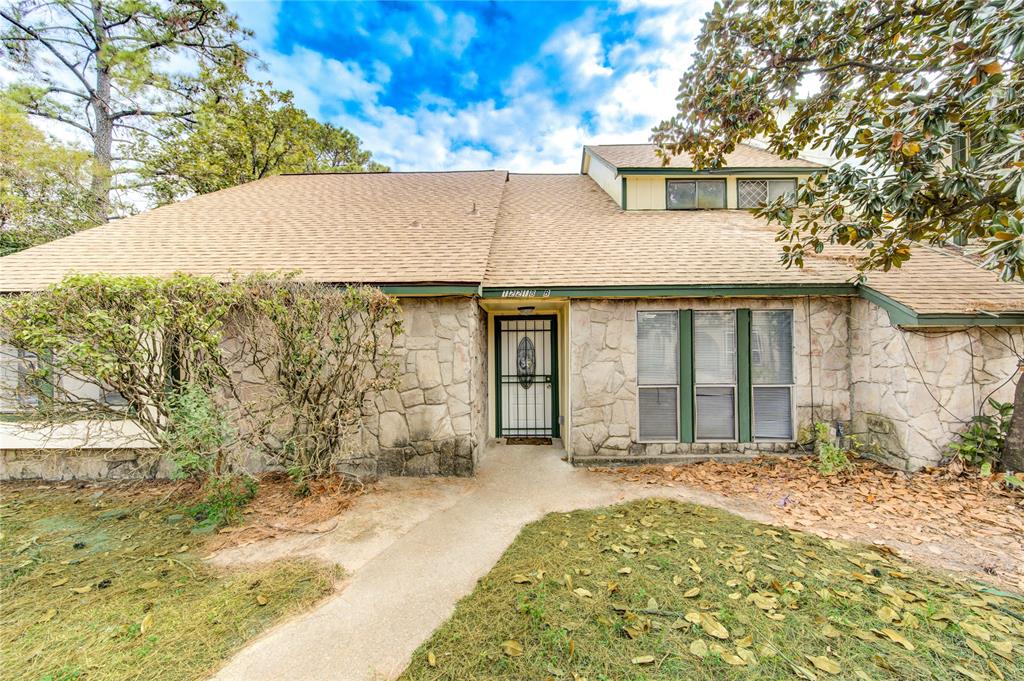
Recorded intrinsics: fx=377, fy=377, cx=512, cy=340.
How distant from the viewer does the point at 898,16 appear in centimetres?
397

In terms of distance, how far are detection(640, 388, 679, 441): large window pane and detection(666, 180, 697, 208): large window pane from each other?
4804 millimetres

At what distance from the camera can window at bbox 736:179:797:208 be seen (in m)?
8.32

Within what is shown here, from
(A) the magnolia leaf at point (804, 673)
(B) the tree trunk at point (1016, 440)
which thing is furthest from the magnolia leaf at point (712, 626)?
(B) the tree trunk at point (1016, 440)

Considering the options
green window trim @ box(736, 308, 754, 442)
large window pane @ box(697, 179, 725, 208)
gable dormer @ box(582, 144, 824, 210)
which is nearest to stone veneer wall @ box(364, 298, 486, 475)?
green window trim @ box(736, 308, 754, 442)

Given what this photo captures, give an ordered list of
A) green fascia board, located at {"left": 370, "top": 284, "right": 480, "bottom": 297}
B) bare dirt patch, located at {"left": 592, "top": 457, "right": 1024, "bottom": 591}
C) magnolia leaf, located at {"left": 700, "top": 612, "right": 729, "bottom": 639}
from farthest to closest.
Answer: green fascia board, located at {"left": 370, "top": 284, "right": 480, "bottom": 297}
bare dirt patch, located at {"left": 592, "top": 457, "right": 1024, "bottom": 591}
magnolia leaf, located at {"left": 700, "top": 612, "right": 729, "bottom": 639}

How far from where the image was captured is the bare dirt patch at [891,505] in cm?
335

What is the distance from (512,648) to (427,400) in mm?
3405

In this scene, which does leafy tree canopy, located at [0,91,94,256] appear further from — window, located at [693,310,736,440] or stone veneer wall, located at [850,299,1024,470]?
stone veneer wall, located at [850,299,1024,470]

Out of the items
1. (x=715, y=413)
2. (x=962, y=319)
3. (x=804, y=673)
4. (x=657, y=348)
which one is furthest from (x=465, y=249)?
(x=962, y=319)

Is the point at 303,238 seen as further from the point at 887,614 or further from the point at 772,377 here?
the point at 887,614

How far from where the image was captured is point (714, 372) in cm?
580

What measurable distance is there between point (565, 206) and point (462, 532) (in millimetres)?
7227

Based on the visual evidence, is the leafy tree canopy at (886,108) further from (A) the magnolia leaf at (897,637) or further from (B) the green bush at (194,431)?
(B) the green bush at (194,431)

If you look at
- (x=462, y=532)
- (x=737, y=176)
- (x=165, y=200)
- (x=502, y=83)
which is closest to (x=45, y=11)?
(x=165, y=200)
